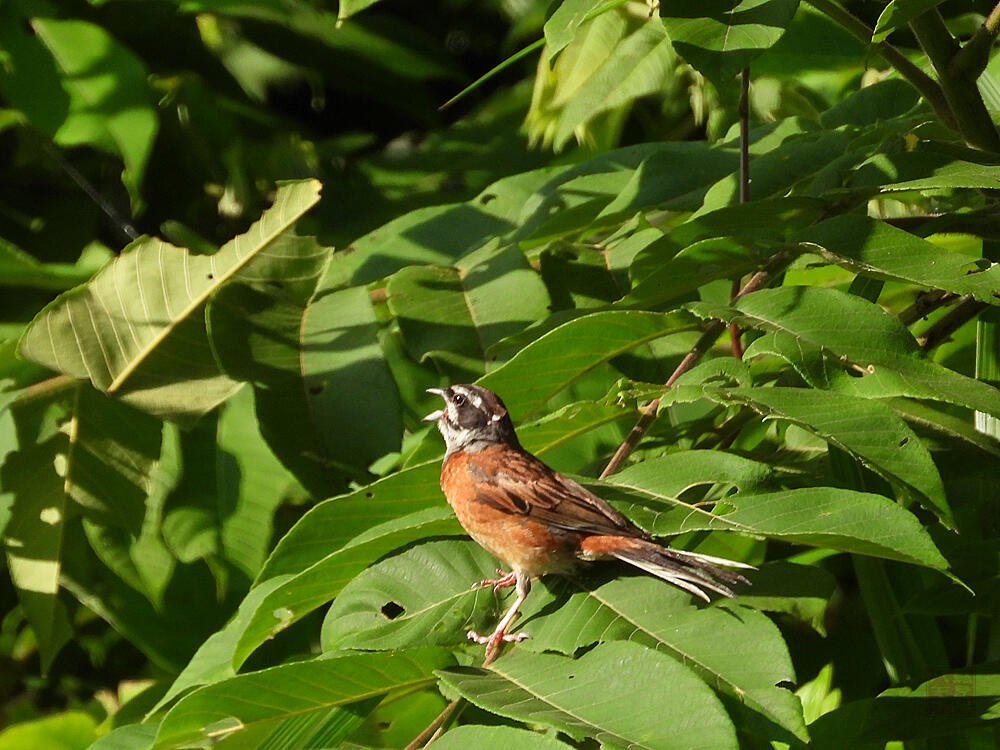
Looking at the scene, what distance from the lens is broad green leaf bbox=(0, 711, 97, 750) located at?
3.78 metres

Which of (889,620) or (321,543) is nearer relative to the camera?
(321,543)

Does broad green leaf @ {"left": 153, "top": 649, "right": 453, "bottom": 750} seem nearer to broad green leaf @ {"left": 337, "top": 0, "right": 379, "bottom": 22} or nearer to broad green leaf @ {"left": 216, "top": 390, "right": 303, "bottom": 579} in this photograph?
broad green leaf @ {"left": 337, "top": 0, "right": 379, "bottom": 22}

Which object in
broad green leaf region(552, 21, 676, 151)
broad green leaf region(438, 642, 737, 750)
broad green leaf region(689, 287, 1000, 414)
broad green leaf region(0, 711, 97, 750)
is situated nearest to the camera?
broad green leaf region(438, 642, 737, 750)

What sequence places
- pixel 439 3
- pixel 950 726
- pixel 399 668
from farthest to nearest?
1. pixel 439 3
2. pixel 950 726
3. pixel 399 668

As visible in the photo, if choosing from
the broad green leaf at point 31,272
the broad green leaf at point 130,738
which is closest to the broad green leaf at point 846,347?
the broad green leaf at point 130,738

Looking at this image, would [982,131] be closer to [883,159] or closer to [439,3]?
[883,159]

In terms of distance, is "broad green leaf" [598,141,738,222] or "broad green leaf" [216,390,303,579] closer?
"broad green leaf" [598,141,738,222]

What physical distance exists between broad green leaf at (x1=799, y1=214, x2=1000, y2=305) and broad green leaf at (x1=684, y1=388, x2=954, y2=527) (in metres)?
0.29

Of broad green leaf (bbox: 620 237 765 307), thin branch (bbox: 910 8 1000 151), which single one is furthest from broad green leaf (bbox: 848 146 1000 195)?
broad green leaf (bbox: 620 237 765 307)

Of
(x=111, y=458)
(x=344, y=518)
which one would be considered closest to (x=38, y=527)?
(x=111, y=458)

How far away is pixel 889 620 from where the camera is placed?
2.18m

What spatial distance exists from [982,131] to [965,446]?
67 cm

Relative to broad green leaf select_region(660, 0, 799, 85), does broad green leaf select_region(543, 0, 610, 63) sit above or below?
above

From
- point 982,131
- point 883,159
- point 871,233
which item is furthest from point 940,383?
point 982,131
